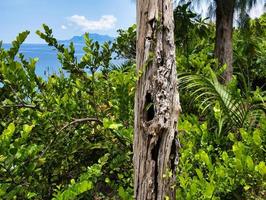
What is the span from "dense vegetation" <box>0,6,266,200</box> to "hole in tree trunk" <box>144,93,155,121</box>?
0.20 metres

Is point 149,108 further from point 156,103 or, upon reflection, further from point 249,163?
point 249,163

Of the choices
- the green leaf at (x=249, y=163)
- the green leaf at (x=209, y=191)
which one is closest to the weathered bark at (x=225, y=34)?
the green leaf at (x=249, y=163)

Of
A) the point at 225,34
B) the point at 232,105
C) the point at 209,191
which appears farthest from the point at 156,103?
the point at 225,34

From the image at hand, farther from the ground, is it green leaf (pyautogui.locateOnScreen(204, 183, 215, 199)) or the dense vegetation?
the dense vegetation

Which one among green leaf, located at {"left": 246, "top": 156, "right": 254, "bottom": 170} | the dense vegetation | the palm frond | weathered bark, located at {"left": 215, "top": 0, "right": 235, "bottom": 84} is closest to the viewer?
the dense vegetation

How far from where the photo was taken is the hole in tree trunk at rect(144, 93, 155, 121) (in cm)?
259

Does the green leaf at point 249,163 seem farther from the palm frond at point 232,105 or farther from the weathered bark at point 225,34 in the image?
the weathered bark at point 225,34

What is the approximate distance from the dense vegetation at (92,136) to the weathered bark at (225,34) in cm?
140

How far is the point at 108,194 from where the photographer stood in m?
4.29

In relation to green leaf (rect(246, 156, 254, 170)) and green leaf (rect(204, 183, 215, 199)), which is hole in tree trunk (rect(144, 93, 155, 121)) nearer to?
green leaf (rect(204, 183, 215, 199))

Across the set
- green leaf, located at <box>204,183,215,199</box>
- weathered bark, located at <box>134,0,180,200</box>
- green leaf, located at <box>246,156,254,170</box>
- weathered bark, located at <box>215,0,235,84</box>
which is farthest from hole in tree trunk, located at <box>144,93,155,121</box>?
weathered bark, located at <box>215,0,235,84</box>

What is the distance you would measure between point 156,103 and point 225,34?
363 cm

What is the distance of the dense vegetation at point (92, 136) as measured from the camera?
9.33ft

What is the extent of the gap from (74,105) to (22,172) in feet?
3.02
